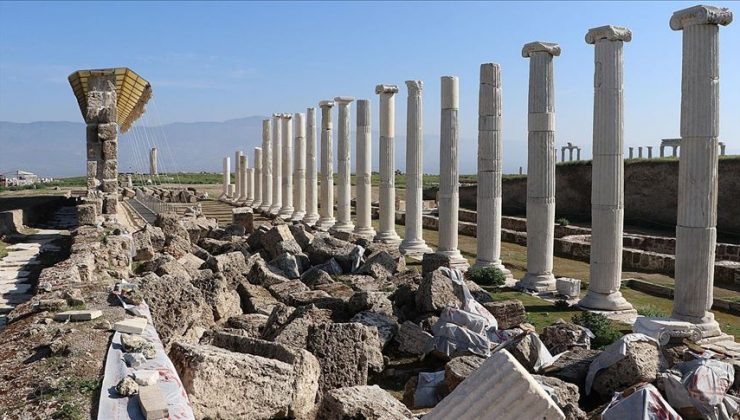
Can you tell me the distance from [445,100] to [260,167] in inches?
953

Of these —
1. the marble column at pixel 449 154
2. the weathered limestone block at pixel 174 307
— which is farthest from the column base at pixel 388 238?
the weathered limestone block at pixel 174 307

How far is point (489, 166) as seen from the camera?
1819cm

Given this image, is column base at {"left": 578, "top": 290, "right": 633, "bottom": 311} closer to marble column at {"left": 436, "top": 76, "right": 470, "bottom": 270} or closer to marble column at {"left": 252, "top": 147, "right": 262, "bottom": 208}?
marble column at {"left": 436, "top": 76, "right": 470, "bottom": 270}

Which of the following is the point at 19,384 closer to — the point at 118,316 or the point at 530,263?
the point at 118,316

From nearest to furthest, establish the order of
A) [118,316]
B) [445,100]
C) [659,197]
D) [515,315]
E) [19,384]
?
[19,384]
[118,316]
[515,315]
[445,100]
[659,197]

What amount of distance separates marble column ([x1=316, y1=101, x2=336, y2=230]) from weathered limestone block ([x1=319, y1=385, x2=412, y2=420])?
22036 millimetres

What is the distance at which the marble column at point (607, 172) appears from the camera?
46.5 feet

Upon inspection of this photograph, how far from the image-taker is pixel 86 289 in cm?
986

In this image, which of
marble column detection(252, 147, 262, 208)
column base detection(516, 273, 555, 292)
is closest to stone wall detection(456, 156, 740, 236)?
marble column detection(252, 147, 262, 208)

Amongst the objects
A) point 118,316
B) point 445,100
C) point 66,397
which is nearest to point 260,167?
point 445,100

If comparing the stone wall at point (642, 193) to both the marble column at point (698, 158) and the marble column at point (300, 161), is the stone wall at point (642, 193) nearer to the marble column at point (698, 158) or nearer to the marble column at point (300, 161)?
the marble column at point (300, 161)

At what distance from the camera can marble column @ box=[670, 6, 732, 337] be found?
1216 centimetres

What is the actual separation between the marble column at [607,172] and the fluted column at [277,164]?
22.8m

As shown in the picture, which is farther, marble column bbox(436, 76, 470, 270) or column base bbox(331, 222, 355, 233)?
column base bbox(331, 222, 355, 233)
